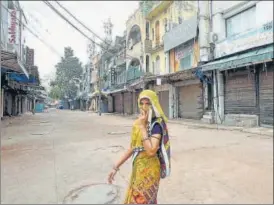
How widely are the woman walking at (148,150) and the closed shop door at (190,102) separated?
12.9m

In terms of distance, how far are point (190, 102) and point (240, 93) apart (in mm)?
5101

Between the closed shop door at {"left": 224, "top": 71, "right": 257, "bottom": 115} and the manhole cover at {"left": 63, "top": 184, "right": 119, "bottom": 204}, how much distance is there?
308 inches

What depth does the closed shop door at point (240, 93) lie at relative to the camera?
396 inches

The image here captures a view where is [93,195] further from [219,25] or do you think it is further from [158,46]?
[158,46]

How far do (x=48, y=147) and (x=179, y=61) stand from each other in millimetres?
11475

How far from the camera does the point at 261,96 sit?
970cm

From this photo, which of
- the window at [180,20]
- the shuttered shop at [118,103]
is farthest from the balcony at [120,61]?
the window at [180,20]

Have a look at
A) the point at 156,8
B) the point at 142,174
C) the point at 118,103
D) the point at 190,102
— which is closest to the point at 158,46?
the point at 156,8

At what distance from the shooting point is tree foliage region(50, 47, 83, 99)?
4878 centimetres

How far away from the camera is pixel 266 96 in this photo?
9516 millimetres

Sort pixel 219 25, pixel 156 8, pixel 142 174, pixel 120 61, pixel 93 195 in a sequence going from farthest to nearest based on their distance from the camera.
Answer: pixel 120 61, pixel 156 8, pixel 219 25, pixel 93 195, pixel 142 174

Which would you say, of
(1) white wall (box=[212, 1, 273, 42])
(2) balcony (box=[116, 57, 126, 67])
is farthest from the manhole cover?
(2) balcony (box=[116, 57, 126, 67])

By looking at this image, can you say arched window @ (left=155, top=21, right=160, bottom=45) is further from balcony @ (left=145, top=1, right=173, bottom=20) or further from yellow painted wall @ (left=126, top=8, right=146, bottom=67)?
yellow painted wall @ (left=126, top=8, right=146, bottom=67)

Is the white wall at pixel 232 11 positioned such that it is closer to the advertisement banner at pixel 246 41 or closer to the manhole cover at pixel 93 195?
the advertisement banner at pixel 246 41
